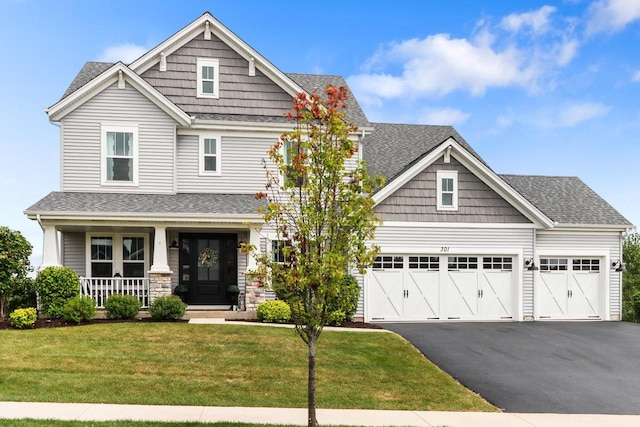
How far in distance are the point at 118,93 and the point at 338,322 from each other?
1115 cm

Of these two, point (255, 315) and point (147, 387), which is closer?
point (147, 387)

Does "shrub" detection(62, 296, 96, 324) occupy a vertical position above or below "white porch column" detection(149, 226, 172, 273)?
below

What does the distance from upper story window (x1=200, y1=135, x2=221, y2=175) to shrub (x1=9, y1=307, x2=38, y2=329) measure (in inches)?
292

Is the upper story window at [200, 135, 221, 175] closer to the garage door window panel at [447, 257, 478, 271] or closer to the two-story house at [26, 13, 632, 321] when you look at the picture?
the two-story house at [26, 13, 632, 321]

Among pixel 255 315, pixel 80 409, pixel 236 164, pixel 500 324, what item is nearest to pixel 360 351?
pixel 255 315

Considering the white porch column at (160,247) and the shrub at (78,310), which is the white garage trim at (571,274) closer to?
the white porch column at (160,247)

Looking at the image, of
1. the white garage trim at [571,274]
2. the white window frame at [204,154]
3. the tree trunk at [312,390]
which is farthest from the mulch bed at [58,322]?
the white garage trim at [571,274]

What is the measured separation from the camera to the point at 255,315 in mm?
17109

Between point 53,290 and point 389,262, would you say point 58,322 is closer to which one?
point 53,290

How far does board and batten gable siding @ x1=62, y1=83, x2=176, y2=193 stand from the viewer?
1811 cm

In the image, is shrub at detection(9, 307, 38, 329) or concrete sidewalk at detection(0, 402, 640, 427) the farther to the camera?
shrub at detection(9, 307, 38, 329)

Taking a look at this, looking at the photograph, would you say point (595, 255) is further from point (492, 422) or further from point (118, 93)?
point (118, 93)

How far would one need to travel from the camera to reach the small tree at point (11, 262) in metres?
15.8

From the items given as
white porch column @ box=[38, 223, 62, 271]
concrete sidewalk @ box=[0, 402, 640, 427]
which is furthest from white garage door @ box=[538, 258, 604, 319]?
white porch column @ box=[38, 223, 62, 271]
